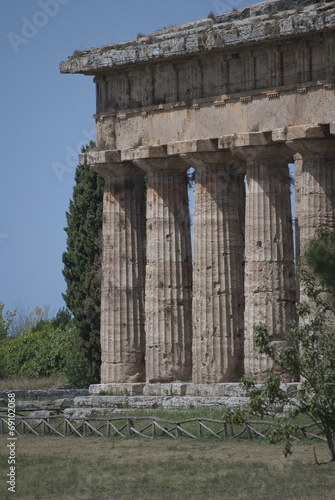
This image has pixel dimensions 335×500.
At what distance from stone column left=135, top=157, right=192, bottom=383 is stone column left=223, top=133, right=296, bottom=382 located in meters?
3.58

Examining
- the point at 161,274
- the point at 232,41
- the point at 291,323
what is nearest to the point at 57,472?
the point at 291,323

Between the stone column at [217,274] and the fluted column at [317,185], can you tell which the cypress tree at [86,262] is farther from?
the fluted column at [317,185]

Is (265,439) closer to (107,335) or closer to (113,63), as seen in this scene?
(107,335)

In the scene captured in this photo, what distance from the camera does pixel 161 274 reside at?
142 feet

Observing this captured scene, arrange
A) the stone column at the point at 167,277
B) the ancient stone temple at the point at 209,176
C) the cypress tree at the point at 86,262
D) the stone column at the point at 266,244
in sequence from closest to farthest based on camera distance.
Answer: the ancient stone temple at the point at 209,176 → the stone column at the point at 266,244 → the stone column at the point at 167,277 → the cypress tree at the point at 86,262

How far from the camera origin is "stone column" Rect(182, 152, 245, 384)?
41562 mm

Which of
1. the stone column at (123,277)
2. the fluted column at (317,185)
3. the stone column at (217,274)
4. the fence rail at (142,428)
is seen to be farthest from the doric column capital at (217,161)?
the fence rail at (142,428)

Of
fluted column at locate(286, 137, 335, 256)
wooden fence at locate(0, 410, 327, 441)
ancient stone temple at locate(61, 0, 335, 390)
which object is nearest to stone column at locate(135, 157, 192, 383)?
ancient stone temple at locate(61, 0, 335, 390)

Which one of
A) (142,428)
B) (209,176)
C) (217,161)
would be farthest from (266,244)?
(142,428)

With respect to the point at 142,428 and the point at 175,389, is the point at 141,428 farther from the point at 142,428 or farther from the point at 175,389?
the point at 175,389

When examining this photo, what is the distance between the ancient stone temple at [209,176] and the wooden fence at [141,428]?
2.92 metres

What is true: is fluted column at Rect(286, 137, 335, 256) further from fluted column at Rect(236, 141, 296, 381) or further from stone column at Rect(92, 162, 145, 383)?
stone column at Rect(92, 162, 145, 383)

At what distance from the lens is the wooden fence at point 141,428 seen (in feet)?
120

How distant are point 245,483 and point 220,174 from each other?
46.7 feet
